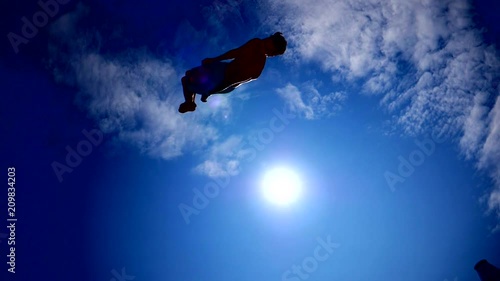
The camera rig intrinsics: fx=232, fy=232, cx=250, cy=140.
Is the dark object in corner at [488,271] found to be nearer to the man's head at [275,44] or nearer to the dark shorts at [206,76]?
the man's head at [275,44]

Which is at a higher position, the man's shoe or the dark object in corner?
the man's shoe

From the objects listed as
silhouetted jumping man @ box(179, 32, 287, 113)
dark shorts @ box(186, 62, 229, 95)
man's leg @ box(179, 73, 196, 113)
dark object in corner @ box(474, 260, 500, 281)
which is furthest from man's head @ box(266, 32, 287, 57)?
dark object in corner @ box(474, 260, 500, 281)

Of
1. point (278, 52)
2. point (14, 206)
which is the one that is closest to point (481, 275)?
point (278, 52)

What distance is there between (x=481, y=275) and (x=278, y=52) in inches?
539

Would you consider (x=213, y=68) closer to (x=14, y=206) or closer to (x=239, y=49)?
(x=239, y=49)

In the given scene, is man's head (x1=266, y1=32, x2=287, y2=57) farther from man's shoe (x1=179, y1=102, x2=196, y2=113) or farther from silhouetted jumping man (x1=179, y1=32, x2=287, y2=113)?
man's shoe (x1=179, y1=102, x2=196, y2=113)

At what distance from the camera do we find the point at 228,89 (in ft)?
10.8

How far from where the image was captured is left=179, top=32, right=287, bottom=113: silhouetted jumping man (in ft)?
9.82

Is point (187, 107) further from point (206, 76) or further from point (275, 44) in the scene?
point (275, 44)

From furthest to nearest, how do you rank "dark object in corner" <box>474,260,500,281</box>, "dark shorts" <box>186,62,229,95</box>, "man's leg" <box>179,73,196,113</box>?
"dark object in corner" <box>474,260,500,281</box> < "man's leg" <box>179,73,196,113</box> < "dark shorts" <box>186,62,229,95</box>

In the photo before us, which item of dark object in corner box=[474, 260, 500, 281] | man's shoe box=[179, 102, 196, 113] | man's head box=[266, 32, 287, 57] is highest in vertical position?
man's shoe box=[179, 102, 196, 113]

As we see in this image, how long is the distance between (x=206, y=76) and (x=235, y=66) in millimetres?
399

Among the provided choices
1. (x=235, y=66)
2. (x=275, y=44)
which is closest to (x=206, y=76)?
(x=235, y=66)

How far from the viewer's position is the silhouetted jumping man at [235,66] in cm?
299
